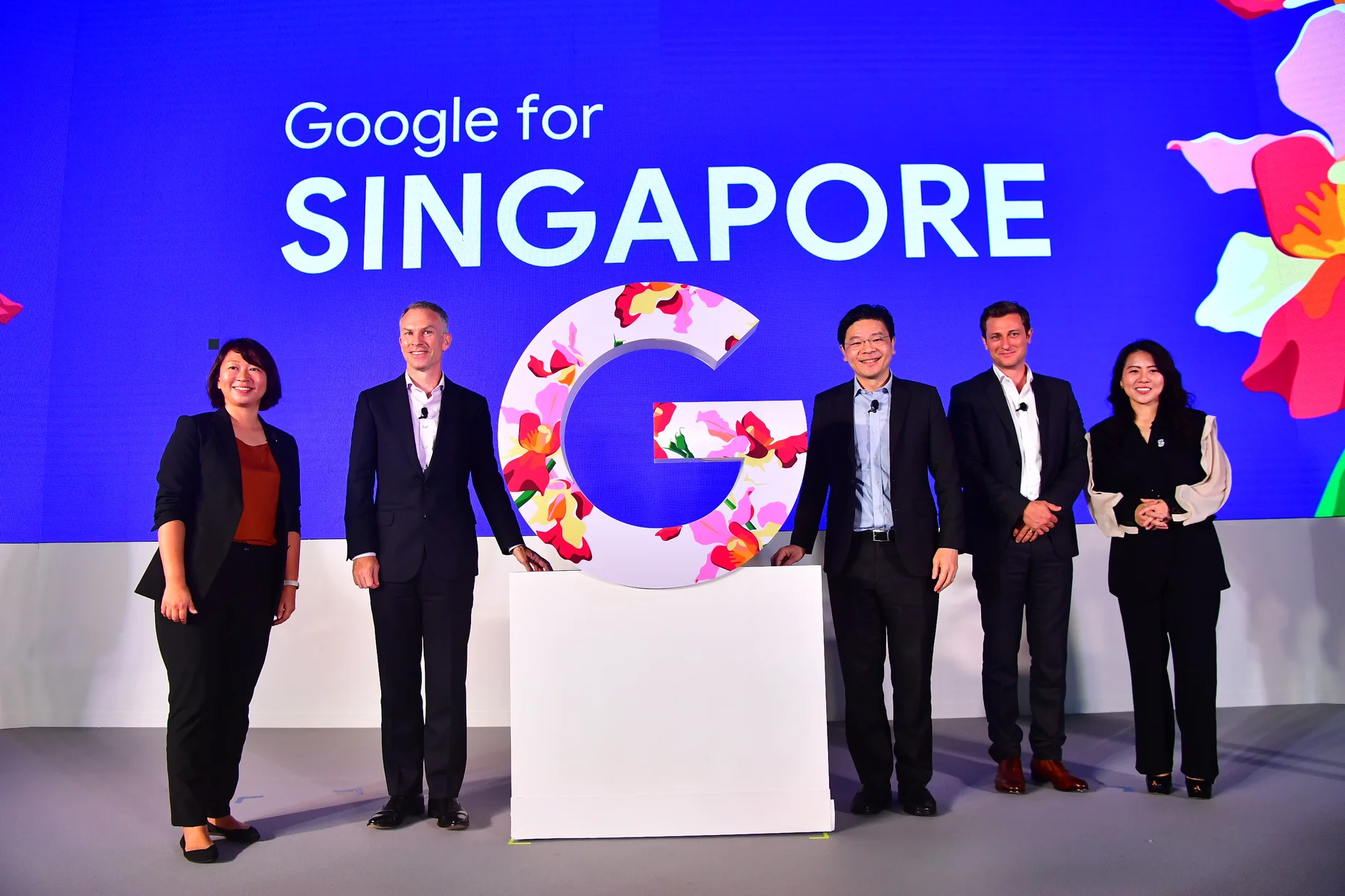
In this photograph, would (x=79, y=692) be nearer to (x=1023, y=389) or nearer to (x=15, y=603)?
(x=15, y=603)

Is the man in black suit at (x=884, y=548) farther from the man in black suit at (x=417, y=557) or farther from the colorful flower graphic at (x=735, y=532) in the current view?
the man in black suit at (x=417, y=557)

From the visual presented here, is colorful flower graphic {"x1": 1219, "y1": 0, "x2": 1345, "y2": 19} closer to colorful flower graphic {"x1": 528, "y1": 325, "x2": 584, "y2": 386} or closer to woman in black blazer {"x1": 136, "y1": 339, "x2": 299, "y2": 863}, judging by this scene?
colorful flower graphic {"x1": 528, "y1": 325, "x2": 584, "y2": 386}

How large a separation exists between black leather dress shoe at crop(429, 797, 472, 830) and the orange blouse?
0.90 m

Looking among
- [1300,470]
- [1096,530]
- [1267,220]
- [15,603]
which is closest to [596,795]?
[1096,530]


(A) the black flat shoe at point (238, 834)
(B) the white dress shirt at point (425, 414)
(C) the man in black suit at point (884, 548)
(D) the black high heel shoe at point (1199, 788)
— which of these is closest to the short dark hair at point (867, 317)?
(C) the man in black suit at point (884, 548)

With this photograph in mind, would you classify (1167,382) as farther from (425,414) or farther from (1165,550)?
(425,414)

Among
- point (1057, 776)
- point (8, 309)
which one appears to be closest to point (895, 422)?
point (1057, 776)

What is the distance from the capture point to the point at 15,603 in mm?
4145

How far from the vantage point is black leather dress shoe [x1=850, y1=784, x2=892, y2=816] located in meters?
2.59

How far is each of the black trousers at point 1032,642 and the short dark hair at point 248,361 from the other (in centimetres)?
235

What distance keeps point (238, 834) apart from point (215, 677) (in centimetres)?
48

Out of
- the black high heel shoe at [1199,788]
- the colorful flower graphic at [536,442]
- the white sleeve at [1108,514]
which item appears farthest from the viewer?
the white sleeve at [1108,514]

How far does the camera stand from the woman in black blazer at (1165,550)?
2713 mm

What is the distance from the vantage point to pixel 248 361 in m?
2.62
